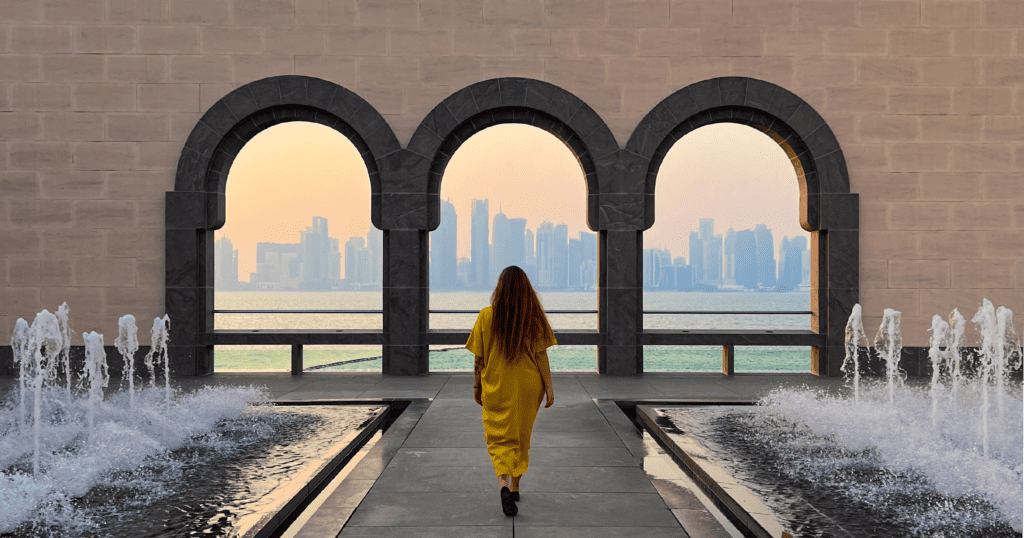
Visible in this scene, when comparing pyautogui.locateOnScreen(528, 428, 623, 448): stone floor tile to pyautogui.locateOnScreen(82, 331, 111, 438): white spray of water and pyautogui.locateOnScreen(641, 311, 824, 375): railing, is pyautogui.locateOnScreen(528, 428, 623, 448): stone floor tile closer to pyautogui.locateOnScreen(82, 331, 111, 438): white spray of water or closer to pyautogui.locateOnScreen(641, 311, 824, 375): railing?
pyautogui.locateOnScreen(641, 311, 824, 375): railing

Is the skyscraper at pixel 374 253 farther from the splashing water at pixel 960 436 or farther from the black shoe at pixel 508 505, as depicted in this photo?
the black shoe at pixel 508 505

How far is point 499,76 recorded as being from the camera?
12023 mm

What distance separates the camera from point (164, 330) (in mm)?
11773

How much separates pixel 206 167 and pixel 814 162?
10397mm

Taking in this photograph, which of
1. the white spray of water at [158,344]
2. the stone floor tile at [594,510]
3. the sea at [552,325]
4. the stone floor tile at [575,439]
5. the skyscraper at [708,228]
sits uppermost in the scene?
the skyscraper at [708,228]

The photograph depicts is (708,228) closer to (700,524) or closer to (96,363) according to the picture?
(96,363)

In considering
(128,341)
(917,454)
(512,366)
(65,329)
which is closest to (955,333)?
(917,454)

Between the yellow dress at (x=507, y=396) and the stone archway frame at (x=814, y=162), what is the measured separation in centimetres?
717

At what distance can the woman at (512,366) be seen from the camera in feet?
16.6

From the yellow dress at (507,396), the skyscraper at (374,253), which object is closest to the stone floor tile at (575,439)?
the yellow dress at (507,396)

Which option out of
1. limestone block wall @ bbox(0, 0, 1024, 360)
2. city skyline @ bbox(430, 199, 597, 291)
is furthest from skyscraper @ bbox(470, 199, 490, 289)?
limestone block wall @ bbox(0, 0, 1024, 360)

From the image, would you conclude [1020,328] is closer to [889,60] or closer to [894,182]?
[894,182]

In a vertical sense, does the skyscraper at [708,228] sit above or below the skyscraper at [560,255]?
above

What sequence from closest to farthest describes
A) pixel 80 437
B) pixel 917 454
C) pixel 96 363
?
pixel 917 454 < pixel 80 437 < pixel 96 363
